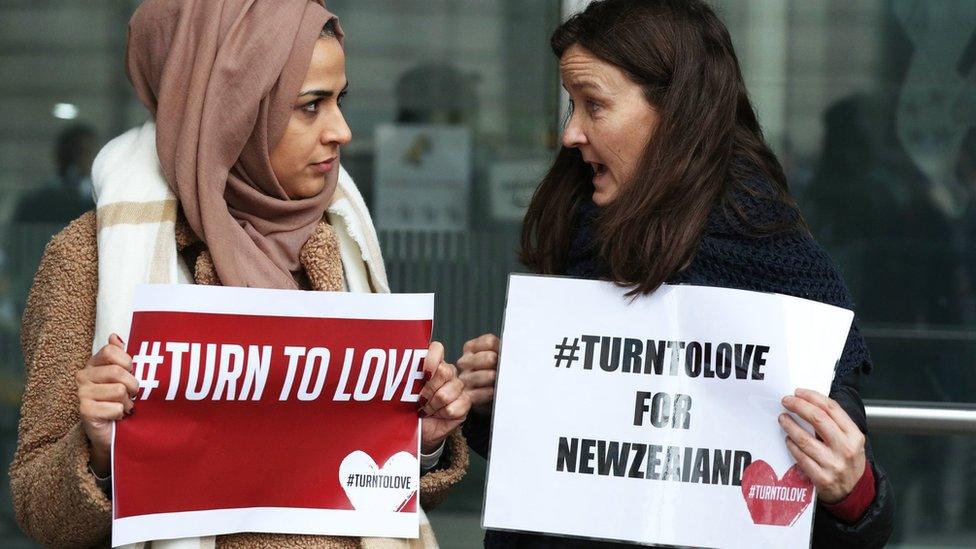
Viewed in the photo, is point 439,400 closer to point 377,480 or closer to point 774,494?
point 377,480

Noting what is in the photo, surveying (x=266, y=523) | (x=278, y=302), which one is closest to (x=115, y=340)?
(x=278, y=302)

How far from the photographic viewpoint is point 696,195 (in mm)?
1873

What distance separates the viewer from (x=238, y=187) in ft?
6.35

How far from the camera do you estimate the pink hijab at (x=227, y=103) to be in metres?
1.88

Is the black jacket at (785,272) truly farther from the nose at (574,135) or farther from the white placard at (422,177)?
the white placard at (422,177)

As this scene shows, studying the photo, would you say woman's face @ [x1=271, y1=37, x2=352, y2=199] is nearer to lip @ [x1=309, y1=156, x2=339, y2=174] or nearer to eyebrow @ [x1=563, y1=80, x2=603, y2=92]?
lip @ [x1=309, y1=156, x2=339, y2=174]

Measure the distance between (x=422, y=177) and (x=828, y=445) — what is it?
252 centimetres

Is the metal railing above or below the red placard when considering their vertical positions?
above

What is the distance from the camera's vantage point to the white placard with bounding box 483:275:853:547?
1.84m

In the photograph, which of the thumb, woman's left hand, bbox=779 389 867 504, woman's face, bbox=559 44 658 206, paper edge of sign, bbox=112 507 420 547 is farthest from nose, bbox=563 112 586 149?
the thumb

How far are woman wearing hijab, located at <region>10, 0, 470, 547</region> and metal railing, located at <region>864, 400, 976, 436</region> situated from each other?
158 centimetres

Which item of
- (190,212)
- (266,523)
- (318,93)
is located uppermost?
(318,93)

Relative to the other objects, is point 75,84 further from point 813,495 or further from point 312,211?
point 813,495

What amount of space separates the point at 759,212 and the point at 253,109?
2.68ft
